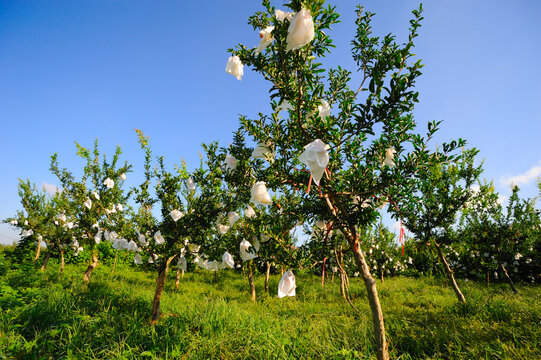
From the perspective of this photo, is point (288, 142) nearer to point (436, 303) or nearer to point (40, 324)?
point (40, 324)

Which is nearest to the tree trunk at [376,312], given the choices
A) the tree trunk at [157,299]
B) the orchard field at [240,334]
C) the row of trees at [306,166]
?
the row of trees at [306,166]

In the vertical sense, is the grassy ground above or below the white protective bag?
below

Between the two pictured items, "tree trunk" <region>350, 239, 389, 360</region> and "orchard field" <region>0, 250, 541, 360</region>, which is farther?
"orchard field" <region>0, 250, 541, 360</region>

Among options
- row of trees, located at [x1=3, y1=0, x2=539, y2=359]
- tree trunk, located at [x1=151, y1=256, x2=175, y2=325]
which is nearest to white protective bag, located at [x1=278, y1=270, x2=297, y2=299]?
row of trees, located at [x1=3, y1=0, x2=539, y2=359]

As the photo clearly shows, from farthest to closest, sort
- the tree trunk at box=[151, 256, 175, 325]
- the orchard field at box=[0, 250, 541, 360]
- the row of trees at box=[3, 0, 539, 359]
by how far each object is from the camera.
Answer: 1. the tree trunk at box=[151, 256, 175, 325]
2. the orchard field at box=[0, 250, 541, 360]
3. the row of trees at box=[3, 0, 539, 359]

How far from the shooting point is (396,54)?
2203 mm

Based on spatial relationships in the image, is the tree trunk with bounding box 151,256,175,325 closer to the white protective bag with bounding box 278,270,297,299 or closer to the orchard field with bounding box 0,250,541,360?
the orchard field with bounding box 0,250,541,360

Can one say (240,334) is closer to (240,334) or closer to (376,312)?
(240,334)

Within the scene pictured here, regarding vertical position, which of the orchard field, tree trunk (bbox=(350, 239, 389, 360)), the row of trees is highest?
the row of trees

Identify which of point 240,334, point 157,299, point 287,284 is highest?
point 287,284

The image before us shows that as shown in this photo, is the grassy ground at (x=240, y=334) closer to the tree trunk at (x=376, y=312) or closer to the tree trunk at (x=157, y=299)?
the tree trunk at (x=157, y=299)

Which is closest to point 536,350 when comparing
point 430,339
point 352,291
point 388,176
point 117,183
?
point 430,339

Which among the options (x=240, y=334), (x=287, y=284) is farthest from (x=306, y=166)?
(x=240, y=334)

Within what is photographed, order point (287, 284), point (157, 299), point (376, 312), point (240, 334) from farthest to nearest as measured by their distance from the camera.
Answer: point (157, 299), point (240, 334), point (376, 312), point (287, 284)
